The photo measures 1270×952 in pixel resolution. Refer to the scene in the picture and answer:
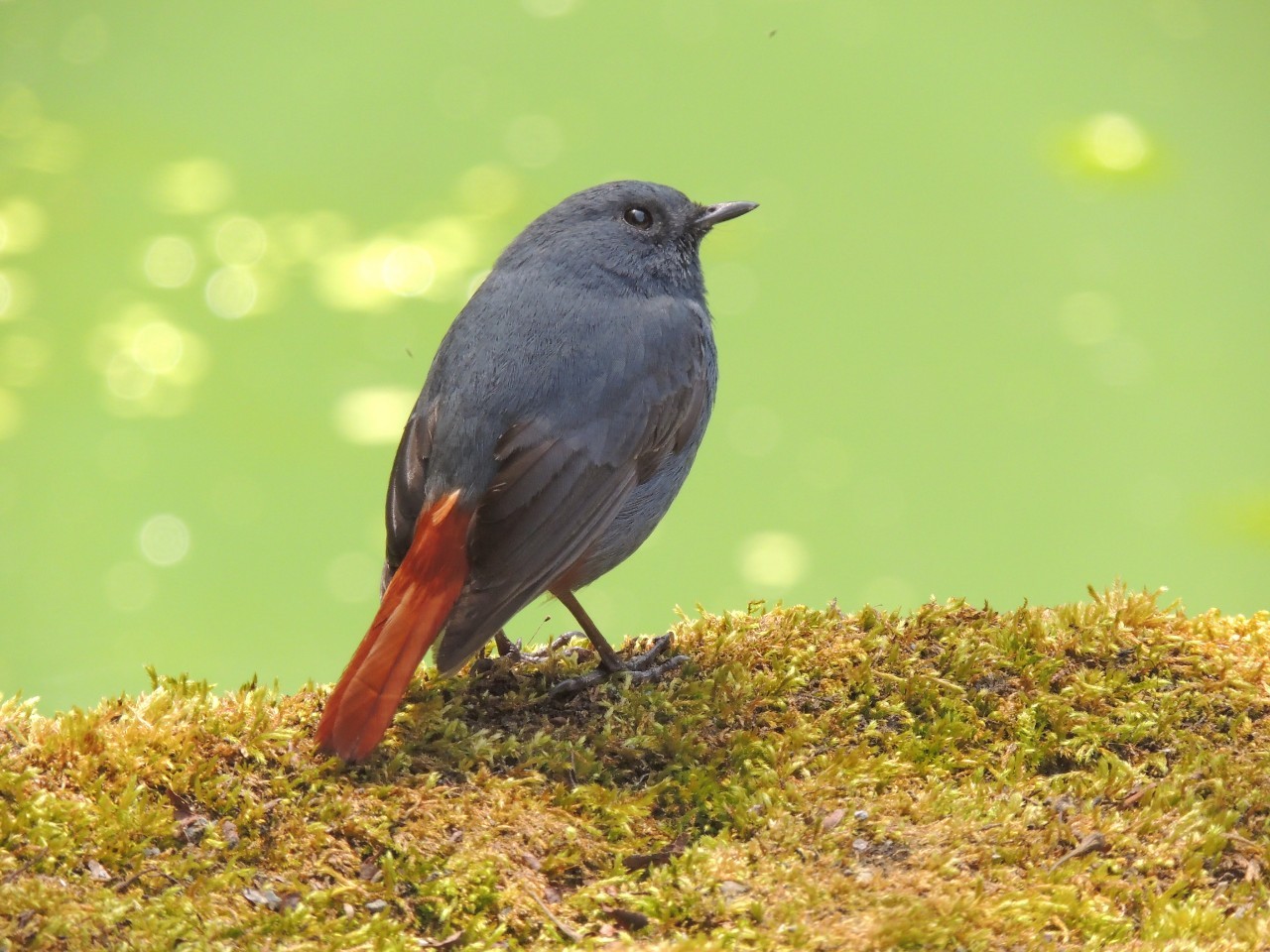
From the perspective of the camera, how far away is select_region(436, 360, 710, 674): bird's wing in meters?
3.32

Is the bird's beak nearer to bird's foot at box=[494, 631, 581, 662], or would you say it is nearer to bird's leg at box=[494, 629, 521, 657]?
bird's foot at box=[494, 631, 581, 662]

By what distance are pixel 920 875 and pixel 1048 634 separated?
3.97 feet

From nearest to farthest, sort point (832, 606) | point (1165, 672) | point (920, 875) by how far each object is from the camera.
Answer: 1. point (920, 875)
2. point (1165, 672)
3. point (832, 606)

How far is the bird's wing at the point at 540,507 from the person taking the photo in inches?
131

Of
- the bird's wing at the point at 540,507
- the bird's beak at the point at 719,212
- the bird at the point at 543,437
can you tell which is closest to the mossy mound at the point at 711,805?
the bird at the point at 543,437

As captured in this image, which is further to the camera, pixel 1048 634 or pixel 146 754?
pixel 1048 634

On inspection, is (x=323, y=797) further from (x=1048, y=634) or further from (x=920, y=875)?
(x=1048, y=634)

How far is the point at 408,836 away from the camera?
2.98m

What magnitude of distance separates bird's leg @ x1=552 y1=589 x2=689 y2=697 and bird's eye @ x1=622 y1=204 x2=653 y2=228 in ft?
4.28

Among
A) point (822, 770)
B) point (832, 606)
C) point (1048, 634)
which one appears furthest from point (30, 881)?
point (1048, 634)

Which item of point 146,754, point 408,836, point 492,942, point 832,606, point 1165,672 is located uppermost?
point 832,606

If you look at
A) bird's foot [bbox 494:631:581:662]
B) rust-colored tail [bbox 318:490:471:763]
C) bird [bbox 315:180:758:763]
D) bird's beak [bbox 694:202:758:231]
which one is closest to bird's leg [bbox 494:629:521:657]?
bird's foot [bbox 494:631:581:662]

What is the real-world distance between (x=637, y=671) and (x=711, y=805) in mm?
691

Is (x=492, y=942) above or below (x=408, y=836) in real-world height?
below
